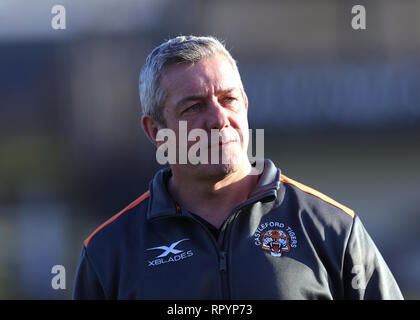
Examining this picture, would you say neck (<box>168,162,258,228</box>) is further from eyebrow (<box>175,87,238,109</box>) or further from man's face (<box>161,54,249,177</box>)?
eyebrow (<box>175,87,238,109</box>)

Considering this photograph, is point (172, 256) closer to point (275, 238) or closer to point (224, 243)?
point (224, 243)

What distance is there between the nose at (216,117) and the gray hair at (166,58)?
0.18 meters

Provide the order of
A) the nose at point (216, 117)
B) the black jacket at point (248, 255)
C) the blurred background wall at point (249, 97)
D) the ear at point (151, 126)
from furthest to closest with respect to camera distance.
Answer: the blurred background wall at point (249, 97)
the ear at point (151, 126)
the nose at point (216, 117)
the black jacket at point (248, 255)

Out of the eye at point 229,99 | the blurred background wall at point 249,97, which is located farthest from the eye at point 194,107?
the blurred background wall at point 249,97

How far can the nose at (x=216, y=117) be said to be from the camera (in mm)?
2129

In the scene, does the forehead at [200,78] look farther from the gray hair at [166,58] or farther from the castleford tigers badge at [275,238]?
the castleford tigers badge at [275,238]

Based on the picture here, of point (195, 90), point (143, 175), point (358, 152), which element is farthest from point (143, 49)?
point (195, 90)

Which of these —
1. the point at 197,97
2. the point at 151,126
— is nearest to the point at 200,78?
the point at 197,97

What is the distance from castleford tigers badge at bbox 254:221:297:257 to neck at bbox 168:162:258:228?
0.53 ft

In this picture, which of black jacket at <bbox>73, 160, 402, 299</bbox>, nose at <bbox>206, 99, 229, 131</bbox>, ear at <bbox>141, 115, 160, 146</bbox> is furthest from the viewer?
ear at <bbox>141, 115, 160, 146</bbox>

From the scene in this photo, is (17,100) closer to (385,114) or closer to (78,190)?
(78,190)

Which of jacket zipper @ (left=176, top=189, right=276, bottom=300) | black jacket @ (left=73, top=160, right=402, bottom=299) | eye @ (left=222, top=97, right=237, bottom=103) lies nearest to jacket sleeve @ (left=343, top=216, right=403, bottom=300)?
black jacket @ (left=73, top=160, right=402, bottom=299)

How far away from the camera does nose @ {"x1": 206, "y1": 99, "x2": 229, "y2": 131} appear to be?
2.13 m

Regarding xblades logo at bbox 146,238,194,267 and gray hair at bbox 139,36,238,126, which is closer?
xblades logo at bbox 146,238,194,267
